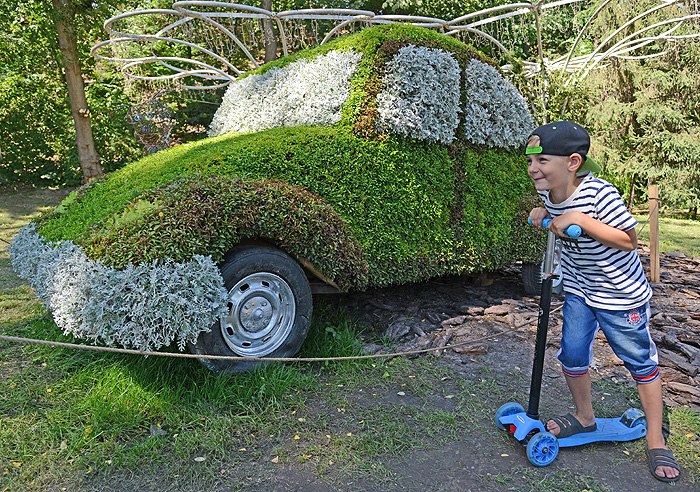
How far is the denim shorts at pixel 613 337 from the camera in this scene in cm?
247

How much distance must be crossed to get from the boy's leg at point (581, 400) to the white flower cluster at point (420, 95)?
2.21 metres

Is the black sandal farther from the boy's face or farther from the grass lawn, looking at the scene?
the boy's face

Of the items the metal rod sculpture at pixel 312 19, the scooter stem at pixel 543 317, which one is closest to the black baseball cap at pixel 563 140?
the scooter stem at pixel 543 317

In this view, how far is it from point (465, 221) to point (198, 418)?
2791 millimetres

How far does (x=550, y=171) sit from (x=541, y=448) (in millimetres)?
1408

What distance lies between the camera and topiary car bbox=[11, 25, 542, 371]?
2793mm

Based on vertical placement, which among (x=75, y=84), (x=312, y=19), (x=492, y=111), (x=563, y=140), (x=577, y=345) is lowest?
(x=577, y=345)

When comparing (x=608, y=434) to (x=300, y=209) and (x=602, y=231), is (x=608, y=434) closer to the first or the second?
(x=602, y=231)

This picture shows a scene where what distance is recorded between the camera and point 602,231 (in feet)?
7.61

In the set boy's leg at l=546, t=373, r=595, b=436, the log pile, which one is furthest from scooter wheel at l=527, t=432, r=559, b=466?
the log pile

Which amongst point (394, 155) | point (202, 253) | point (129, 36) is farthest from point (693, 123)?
point (202, 253)

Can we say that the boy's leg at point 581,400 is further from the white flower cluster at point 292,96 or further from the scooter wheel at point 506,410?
the white flower cluster at point 292,96

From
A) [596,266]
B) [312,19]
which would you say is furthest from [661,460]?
[312,19]

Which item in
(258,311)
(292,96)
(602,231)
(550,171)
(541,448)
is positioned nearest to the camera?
(602,231)
